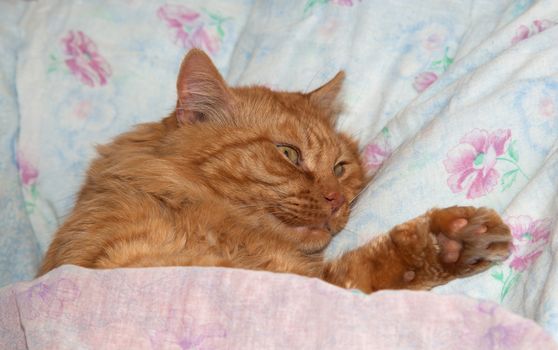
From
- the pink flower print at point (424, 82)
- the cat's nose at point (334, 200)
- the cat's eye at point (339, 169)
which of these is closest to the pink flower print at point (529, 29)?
the pink flower print at point (424, 82)

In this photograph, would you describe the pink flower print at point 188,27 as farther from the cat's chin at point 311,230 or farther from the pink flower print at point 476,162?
the pink flower print at point 476,162

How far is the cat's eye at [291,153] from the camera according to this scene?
2.09 m

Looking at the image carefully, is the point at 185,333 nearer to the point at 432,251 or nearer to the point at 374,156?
the point at 432,251

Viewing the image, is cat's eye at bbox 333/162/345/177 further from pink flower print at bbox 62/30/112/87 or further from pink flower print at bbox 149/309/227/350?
pink flower print at bbox 62/30/112/87

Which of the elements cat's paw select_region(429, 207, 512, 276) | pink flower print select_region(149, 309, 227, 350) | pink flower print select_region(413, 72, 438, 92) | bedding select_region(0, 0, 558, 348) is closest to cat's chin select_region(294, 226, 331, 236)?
bedding select_region(0, 0, 558, 348)

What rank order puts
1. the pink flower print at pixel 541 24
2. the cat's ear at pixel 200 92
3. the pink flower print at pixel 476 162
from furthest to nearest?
the pink flower print at pixel 541 24
the cat's ear at pixel 200 92
the pink flower print at pixel 476 162

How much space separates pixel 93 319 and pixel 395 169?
1016mm

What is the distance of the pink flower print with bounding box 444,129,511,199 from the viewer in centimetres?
190

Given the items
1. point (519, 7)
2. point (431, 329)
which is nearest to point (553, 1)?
point (519, 7)

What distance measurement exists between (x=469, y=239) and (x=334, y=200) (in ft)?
1.55

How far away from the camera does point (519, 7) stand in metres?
2.45

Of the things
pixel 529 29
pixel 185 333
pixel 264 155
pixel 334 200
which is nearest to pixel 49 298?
pixel 185 333

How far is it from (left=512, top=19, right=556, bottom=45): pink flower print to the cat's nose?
2.72 ft

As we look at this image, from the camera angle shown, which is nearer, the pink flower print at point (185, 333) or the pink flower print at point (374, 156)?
the pink flower print at point (185, 333)
